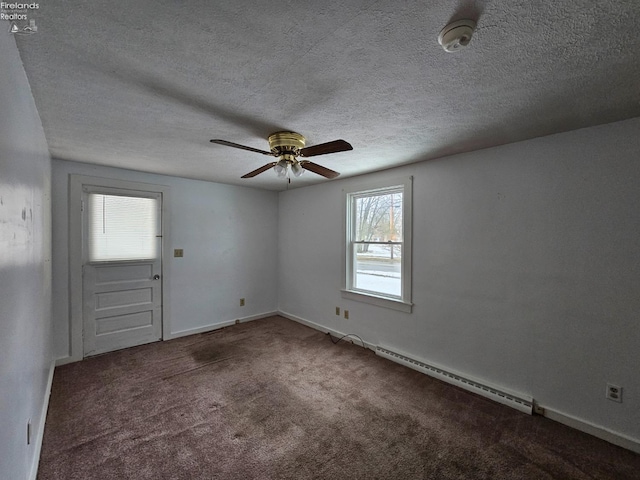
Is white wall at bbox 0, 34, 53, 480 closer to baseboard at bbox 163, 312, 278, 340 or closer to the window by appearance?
baseboard at bbox 163, 312, 278, 340

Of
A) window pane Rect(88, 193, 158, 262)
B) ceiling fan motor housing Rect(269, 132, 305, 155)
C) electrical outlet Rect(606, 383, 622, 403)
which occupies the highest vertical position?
ceiling fan motor housing Rect(269, 132, 305, 155)

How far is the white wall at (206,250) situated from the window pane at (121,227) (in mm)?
230

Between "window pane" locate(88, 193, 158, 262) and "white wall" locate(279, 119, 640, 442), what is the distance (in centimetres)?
323

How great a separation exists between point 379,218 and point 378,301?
3.47 ft

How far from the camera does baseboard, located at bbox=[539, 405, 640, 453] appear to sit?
1.92 meters

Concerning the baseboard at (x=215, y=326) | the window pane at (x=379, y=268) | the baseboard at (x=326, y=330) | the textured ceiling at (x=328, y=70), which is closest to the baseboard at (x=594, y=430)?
the window pane at (x=379, y=268)

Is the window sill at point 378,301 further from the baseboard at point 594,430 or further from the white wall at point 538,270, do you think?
the baseboard at point 594,430

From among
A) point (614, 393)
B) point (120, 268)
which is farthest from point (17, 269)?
point (614, 393)

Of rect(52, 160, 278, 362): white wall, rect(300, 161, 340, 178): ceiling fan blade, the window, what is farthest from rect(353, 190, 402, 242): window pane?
rect(52, 160, 278, 362): white wall

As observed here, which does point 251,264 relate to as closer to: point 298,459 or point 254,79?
point 298,459

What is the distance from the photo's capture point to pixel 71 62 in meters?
1.37

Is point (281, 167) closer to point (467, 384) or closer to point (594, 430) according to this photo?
point (467, 384)

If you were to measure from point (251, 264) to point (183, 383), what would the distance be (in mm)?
2272

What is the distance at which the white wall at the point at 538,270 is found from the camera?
1.97 m
